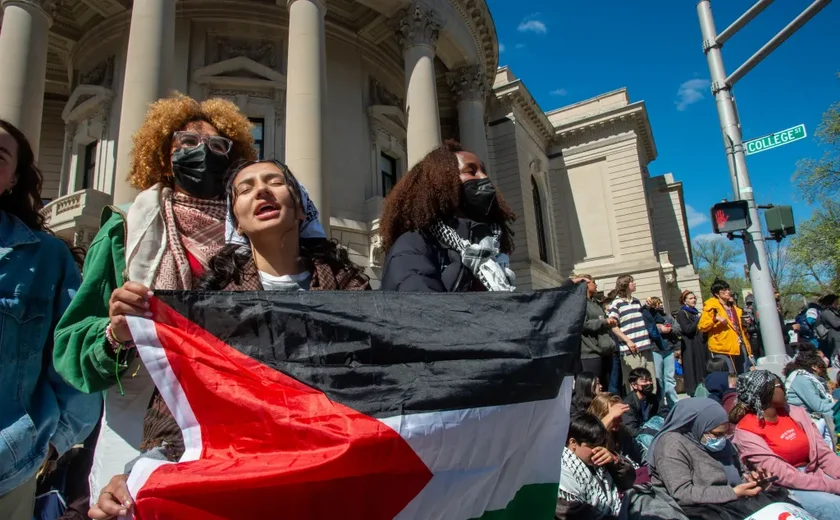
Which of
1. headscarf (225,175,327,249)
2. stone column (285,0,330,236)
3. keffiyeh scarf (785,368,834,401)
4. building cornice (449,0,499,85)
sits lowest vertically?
keffiyeh scarf (785,368,834,401)

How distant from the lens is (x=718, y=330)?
9.87 metres

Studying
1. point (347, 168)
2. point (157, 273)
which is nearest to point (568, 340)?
point (157, 273)

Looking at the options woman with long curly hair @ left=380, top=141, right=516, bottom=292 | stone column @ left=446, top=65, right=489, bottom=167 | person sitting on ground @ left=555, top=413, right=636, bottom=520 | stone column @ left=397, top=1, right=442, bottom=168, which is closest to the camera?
woman with long curly hair @ left=380, top=141, right=516, bottom=292

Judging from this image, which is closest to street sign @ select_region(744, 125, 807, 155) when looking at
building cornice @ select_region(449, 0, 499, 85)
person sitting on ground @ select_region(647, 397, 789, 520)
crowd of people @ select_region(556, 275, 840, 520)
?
crowd of people @ select_region(556, 275, 840, 520)

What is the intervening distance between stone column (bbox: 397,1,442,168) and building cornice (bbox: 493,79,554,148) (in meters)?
10.1

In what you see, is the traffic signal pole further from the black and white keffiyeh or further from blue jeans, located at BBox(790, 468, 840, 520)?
the black and white keffiyeh

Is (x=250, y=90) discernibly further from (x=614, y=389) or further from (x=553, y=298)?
(x=553, y=298)

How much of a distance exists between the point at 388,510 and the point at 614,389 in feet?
23.7

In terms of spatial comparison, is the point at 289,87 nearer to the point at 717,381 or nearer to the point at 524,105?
the point at 717,381

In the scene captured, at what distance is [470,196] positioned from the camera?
307 centimetres

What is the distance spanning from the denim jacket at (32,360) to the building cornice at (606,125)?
31761mm

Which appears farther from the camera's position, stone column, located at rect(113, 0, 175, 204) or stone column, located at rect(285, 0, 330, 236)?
stone column, located at rect(285, 0, 330, 236)

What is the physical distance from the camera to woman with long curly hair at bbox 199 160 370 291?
7.63 feet

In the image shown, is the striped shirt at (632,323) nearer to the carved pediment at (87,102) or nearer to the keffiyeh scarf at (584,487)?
the keffiyeh scarf at (584,487)
